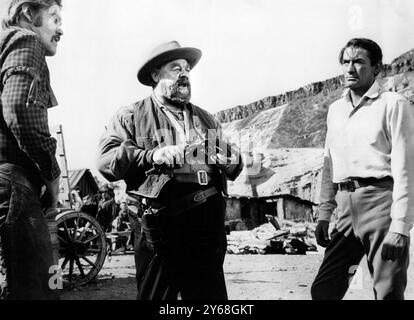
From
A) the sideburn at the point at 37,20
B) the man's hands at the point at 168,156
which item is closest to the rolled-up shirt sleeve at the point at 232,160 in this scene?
the man's hands at the point at 168,156

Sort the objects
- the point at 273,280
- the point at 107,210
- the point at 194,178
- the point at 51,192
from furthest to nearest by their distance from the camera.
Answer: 1. the point at 107,210
2. the point at 273,280
3. the point at 194,178
4. the point at 51,192

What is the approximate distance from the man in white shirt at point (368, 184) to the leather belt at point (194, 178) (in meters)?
0.66

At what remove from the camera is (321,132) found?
392 cm

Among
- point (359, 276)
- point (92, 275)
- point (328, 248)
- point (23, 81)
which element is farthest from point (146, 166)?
point (92, 275)

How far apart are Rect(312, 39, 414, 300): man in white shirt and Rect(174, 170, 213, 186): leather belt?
66 centimetres

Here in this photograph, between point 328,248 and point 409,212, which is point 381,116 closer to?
point 409,212

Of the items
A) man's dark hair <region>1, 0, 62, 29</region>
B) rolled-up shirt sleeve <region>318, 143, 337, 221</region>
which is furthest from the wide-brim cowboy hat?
rolled-up shirt sleeve <region>318, 143, 337, 221</region>

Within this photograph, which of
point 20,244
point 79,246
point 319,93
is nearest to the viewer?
point 20,244

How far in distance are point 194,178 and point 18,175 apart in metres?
0.90

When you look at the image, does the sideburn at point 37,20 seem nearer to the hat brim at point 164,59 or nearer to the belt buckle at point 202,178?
the hat brim at point 164,59

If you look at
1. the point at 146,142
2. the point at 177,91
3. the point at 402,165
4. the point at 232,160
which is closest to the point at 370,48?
the point at 402,165

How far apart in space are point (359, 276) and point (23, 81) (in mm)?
2041

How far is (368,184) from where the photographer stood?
3.25 metres

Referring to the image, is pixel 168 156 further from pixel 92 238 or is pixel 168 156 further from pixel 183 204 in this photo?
pixel 92 238
